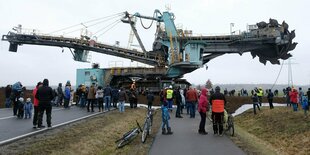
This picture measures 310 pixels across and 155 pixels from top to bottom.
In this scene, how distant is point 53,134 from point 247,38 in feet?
102

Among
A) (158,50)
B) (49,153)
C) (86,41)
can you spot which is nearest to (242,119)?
(49,153)

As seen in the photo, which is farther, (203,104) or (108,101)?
(108,101)

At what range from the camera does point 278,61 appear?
4038cm

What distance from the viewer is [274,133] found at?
1457 cm

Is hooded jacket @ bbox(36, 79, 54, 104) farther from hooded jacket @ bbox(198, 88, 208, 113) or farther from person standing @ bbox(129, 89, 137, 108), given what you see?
person standing @ bbox(129, 89, 137, 108)

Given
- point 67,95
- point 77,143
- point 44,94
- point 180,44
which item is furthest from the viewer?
point 180,44

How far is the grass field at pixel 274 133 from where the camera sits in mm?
10179

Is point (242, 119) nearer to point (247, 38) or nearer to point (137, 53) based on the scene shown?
point (247, 38)

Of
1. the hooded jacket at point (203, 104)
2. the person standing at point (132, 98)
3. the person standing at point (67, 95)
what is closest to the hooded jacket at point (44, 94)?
the hooded jacket at point (203, 104)

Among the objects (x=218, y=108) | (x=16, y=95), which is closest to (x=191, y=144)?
(x=218, y=108)

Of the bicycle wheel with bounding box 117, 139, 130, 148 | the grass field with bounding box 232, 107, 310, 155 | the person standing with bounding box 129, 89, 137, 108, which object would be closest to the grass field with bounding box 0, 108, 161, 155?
the bicycle wheel with bounding box 117, 139, 130, 148

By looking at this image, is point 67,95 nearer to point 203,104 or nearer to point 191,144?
point 203,104

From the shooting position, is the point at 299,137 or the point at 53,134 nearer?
the point at 53,134

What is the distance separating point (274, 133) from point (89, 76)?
29.8 m
